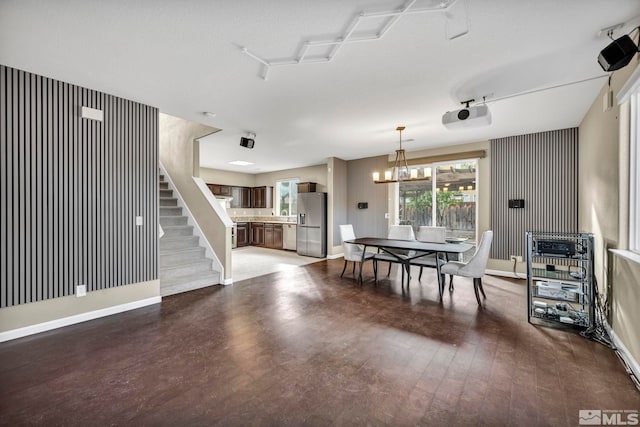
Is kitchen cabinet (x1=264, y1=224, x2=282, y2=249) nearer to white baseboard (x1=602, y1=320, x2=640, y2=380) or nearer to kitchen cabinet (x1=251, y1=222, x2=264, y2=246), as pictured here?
kitchen cabinet (x1=251, y1=222, x2=264, y2=246)

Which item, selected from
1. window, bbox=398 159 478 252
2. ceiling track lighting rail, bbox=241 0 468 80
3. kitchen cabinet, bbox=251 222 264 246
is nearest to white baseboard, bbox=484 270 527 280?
window, bbox=398 159 478 252

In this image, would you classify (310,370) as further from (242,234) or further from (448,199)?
(242,234)

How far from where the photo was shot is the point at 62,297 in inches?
114

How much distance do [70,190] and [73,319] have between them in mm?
1401

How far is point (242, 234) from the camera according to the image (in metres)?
9.05

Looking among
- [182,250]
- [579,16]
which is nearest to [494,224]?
[579,16]

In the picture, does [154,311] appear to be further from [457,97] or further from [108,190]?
[457,97]

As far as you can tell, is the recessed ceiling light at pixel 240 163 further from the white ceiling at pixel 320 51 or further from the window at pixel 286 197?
the white ceiling at pixel 320 51

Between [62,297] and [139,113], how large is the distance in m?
2.32

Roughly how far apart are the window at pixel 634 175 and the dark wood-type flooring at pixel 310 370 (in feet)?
3.39

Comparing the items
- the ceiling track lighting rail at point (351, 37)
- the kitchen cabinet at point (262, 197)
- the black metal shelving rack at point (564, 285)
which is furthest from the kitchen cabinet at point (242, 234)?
the black metal shelving rack at point (564, 285)

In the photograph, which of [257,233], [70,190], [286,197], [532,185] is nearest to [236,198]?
[257,233]

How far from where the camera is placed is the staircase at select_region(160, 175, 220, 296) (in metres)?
4.15

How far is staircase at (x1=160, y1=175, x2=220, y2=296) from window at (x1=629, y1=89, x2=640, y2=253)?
196 inches
